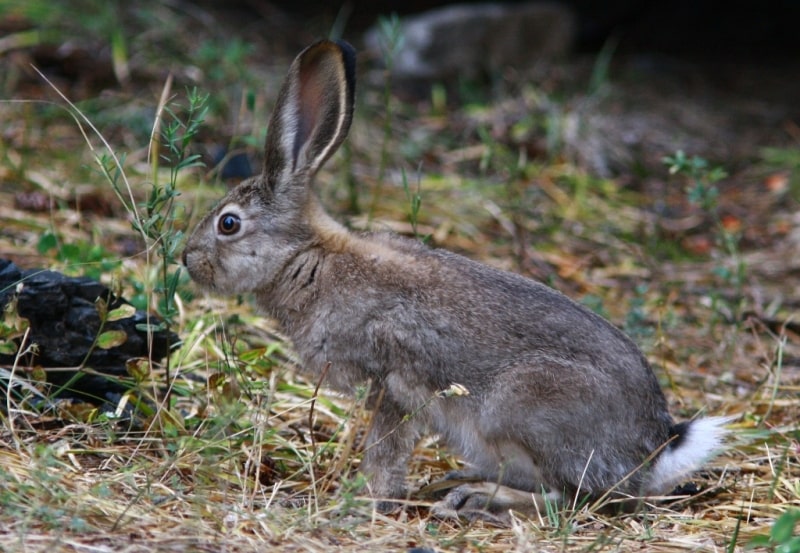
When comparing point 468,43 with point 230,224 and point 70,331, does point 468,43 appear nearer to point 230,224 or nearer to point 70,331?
point 230,224

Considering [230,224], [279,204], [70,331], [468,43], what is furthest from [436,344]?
[468,43]

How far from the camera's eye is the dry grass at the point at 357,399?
3750 millimetres

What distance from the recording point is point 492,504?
4.41 meters

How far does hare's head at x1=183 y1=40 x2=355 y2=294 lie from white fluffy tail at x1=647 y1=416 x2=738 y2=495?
184cm

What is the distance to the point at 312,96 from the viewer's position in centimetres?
478

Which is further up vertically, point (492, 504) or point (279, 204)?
point (279, 204)

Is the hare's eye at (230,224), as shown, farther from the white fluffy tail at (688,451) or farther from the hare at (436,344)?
the white fluffy tail at (688,451)

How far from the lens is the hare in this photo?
4277 mm

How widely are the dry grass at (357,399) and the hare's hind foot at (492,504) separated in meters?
0.11

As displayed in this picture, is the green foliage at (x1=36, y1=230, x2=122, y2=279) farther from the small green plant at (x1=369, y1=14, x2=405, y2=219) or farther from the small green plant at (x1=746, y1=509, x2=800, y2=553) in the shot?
the small green plant at (x1=746, y1=509, x2=800, y2=553)

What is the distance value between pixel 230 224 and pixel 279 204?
248 mm

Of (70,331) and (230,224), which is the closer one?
(70,331)

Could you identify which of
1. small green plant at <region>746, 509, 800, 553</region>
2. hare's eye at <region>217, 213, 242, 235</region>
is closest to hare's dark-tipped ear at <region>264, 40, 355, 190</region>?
hare's eye at <region>217, 213, 242, 235</region>

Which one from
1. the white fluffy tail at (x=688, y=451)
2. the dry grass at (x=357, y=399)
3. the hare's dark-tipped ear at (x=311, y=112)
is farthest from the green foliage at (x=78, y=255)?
the white fluffy tail at (x=688, y=451)
